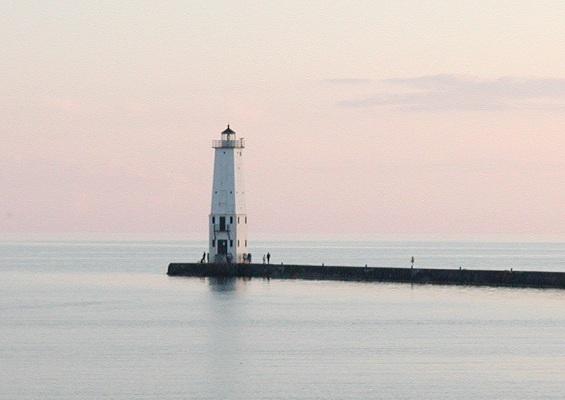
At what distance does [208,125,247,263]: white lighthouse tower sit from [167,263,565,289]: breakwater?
136 centimetres

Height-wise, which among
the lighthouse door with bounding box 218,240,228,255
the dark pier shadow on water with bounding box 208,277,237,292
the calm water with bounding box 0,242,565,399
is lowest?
the calm water with bounding box 0,242,565,399

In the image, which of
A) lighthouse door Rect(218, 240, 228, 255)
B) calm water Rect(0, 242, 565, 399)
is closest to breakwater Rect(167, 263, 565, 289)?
calm water Rect(0, 242, 565, 399)

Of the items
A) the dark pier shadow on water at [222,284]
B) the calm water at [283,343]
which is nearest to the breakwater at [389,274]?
the dark pier shadow on water at [222,284]

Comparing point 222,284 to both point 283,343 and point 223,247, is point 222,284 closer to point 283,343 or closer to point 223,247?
point 223,247

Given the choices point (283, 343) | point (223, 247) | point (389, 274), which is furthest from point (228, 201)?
point (283, 343)

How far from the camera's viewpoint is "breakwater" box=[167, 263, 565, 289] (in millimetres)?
83188

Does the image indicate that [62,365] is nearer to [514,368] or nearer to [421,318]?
[514,368]

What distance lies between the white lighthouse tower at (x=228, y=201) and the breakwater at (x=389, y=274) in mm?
1355

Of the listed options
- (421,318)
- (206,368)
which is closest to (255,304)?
(421,318)

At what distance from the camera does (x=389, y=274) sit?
90.4m

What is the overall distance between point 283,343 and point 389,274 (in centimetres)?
3583

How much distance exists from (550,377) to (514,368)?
252 centimetres

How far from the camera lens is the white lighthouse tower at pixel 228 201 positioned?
289 feet

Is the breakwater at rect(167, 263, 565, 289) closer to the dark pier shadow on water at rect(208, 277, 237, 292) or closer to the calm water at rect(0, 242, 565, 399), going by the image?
the dark pier shadow on water at rect(208, 277, 237, 292)
